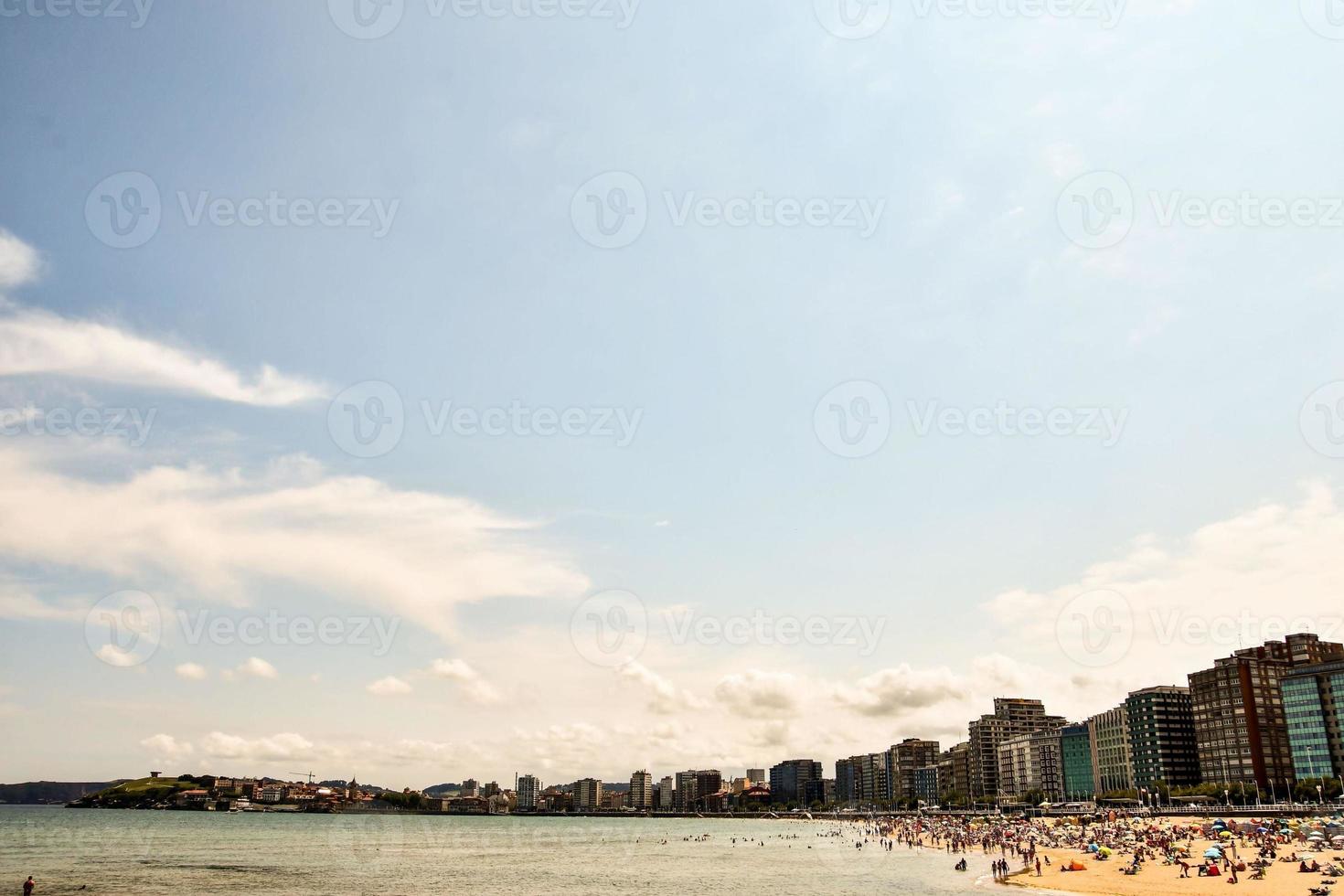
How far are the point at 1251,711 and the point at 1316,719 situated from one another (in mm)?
16817

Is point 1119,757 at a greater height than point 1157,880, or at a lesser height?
greater

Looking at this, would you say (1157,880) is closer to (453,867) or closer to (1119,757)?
(453,867)

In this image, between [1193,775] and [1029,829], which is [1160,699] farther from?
[1029,829]

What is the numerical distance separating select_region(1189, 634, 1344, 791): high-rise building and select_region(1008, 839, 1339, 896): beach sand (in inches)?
4031

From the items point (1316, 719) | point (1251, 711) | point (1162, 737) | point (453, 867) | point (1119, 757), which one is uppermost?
point (1251, 711)

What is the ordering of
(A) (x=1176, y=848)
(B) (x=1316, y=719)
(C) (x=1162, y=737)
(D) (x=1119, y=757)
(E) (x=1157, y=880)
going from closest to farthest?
(E) (x=1157, y=880) < (A) (x=1176, y=848) < (B) (x=1316, y=719) < (C) (x=1162, y=737) < (D) (x=1119, y=757)

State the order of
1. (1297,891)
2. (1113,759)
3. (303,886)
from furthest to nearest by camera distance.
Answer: (1113,759) < (303,886) < (1297,891)

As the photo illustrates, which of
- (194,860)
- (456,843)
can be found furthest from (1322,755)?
(194,860)

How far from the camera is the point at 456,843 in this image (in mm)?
140875

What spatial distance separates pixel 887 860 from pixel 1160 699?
411 ft

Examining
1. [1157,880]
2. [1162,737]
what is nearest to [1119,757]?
[1162,737]

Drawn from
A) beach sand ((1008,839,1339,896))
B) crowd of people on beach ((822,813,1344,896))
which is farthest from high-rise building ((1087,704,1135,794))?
beach sand ((1008,839,1339,896))

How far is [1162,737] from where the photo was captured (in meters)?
185

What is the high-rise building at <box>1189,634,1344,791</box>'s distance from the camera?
6255 inches
